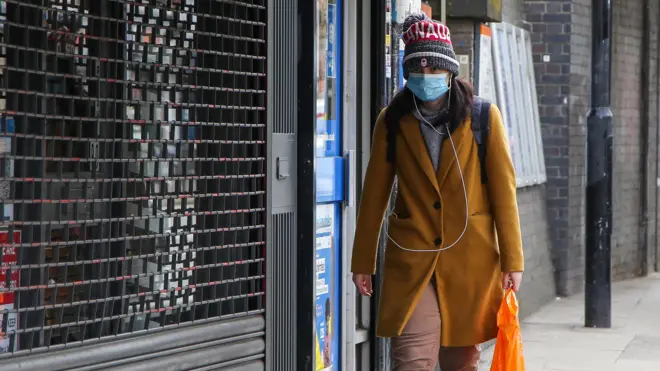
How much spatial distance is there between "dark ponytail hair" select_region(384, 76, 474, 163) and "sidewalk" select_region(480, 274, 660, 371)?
397cm

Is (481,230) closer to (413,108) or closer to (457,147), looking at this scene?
(457,147)

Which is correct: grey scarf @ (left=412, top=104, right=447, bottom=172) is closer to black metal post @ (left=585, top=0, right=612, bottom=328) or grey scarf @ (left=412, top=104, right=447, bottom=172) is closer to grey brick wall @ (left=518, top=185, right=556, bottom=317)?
black metal post @ (left=585, top=0, right=612, bottom=328)

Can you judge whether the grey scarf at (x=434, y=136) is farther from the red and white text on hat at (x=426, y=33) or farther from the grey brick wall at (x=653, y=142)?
the grey brick wall at (x=653, y=142)

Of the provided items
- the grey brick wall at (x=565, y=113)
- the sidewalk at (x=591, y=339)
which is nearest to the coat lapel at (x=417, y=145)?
the sidewalk at (x=591, y=339)

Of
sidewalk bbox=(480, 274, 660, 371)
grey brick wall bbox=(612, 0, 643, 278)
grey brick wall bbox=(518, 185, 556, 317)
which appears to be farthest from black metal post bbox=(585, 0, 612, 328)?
grey brick wall bbox=(612, 0, 643, 278)

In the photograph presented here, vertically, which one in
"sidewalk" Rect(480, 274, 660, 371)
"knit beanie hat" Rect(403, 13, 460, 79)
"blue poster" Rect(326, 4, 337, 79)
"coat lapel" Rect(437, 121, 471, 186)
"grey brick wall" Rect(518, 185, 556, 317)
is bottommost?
"sidewalk" Rect(480, 274, 660, 371)

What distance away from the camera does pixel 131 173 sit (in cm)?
444

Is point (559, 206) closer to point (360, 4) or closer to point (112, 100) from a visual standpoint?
point (360, 4)

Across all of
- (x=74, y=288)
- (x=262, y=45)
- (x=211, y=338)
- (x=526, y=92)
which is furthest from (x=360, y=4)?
(x=526, y=92)

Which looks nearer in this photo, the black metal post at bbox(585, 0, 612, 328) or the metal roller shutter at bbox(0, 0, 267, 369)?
the metal roller shutter at bbox(0, 0, 267, 369)

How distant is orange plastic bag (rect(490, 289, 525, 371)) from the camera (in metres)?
4.82

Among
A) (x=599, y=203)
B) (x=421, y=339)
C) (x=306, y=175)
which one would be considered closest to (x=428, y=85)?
(x=306, y=175)

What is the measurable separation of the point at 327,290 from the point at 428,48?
1.85 metres

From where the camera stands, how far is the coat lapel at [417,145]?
193 inches
